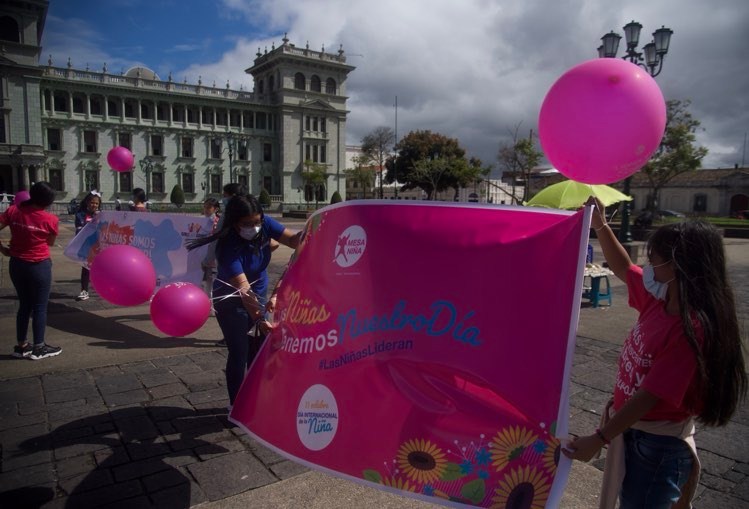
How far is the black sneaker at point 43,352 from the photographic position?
5.43 meters

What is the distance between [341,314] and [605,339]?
552 cm

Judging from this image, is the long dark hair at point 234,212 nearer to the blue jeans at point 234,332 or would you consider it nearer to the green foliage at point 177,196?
the blue jeans at point 234,332

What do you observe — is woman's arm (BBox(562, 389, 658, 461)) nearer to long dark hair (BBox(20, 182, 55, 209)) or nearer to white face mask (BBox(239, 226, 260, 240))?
white face mask (BBox(239, 226, 260, 240))

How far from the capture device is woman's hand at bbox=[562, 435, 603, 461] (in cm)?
179

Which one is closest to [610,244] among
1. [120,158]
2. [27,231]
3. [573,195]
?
[573,195]

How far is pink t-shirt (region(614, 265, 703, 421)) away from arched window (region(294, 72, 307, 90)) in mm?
75439

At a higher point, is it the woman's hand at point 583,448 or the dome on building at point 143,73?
the dome on building at point 143,73

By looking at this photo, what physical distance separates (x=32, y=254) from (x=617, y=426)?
565 centimetres

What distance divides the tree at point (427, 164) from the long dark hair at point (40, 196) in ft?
199

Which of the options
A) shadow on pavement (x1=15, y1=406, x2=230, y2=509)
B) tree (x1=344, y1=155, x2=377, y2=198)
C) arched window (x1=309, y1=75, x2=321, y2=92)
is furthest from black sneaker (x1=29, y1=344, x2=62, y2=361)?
arched window (x1=309, y1=75, x2=321, y2=92)

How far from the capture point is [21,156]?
53.7 m

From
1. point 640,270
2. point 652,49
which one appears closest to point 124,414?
point 640,270

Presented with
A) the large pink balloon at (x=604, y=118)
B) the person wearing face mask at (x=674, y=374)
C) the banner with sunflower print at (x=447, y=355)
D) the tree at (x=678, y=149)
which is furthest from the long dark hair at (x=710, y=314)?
the tree at (x=678, y=149)

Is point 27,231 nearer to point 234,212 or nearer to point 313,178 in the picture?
point 234,212
